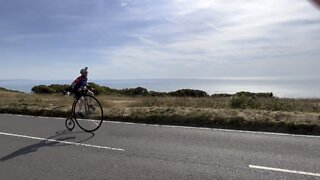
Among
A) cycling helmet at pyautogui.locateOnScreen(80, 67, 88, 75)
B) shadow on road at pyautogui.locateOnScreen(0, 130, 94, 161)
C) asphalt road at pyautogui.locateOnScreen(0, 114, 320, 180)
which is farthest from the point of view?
cycling helmet at pyautogui.locateOnScreen(80, 67, 88, 75)

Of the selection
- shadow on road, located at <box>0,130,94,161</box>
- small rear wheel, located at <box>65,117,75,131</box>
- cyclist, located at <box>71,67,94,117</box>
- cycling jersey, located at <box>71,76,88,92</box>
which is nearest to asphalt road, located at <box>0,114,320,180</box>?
shadow on road, located at <box>0,130,94,161</box>

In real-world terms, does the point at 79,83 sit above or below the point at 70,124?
above

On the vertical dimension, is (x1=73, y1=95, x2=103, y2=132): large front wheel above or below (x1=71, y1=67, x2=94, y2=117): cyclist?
below

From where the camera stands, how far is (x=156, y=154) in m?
7.96

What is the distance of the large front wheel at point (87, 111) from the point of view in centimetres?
1136

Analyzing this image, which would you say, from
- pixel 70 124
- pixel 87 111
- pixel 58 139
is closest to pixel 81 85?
pixel 87 111

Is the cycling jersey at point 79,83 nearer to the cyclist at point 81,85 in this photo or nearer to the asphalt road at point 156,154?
the cyclist at point 81,85

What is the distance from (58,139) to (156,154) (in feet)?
9.94

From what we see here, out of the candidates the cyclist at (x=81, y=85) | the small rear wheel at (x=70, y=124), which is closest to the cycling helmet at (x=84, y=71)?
the cyclist at (x=81, y=85)

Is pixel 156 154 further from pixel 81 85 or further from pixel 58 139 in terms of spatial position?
pixel 81 85

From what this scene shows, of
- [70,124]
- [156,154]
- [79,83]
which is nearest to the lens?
[156,154]

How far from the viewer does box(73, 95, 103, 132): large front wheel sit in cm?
1136

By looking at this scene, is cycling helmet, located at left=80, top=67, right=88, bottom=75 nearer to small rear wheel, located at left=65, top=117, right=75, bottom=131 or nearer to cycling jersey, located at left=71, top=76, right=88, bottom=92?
cycling jersey, located at left=71, top=76, right=88, bottom=92

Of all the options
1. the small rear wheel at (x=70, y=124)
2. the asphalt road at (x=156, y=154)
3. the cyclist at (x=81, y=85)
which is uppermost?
the cyclist at (x=81, y=85)
